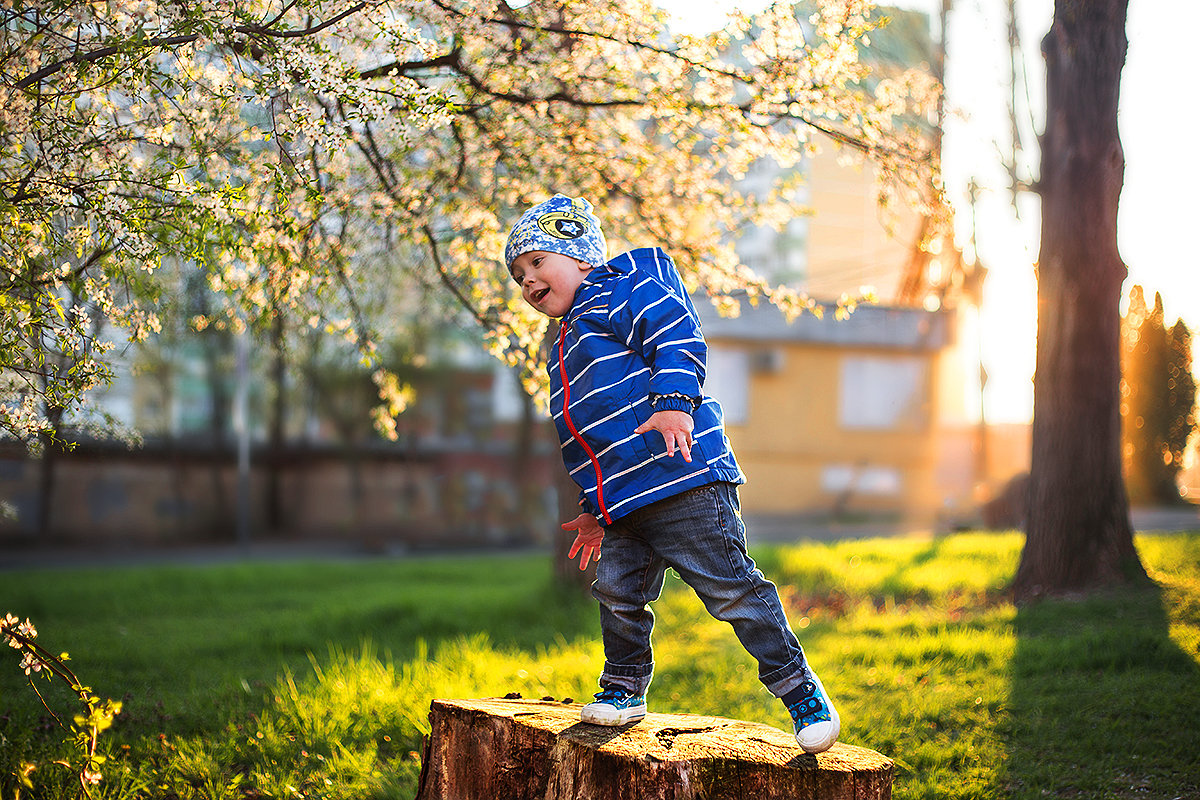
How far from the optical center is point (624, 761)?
108 inches

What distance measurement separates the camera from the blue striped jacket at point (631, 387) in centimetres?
285

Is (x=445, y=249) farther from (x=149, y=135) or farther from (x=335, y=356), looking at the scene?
(x=335, y=356)

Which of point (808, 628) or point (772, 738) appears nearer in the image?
point (772, 738)

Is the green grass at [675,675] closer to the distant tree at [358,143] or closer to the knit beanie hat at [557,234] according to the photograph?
the distant tree at [358,143]

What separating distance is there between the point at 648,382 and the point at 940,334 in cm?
2436

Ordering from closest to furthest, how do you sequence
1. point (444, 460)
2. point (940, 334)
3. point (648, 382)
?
point (648, 382), point (444, 460), point (940, 334)

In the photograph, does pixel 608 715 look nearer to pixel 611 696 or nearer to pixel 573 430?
pixel 611 696

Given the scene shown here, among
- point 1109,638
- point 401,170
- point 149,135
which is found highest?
point 401,170

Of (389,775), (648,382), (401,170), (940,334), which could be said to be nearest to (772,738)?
(648,382)

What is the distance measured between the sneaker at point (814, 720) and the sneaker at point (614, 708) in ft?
1.68

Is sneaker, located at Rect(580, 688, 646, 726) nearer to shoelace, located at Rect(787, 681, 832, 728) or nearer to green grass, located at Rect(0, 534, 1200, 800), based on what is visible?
shoelace, located at Rect(787, 681, 832, 728)

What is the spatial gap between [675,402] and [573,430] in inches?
16.8

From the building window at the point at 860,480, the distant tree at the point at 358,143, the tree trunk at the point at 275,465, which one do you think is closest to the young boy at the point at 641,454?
the distant tree at the point at 358,143

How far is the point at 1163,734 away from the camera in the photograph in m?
4.11
